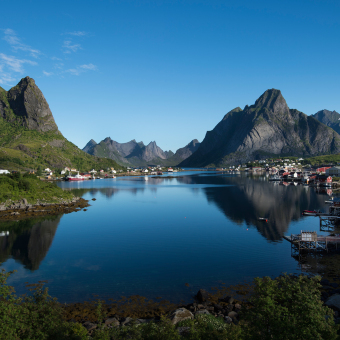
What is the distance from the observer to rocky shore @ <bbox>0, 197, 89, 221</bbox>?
62.0 metres

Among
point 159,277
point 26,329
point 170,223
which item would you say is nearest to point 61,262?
point 159,277

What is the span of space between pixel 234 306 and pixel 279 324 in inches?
439

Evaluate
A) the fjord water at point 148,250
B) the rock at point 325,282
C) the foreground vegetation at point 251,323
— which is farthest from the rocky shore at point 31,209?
the rock at point 325,282

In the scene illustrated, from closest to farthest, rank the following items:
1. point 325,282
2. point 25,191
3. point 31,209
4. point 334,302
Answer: point 334,302 → point 325,282 → point 31,209 → point 25,191

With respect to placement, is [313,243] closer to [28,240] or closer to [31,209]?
[28,240]

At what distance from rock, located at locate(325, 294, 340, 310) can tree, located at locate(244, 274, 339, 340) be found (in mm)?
10450

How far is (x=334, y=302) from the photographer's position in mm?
23156

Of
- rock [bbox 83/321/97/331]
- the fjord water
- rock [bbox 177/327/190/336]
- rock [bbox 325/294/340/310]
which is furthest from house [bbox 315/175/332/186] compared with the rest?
rock [bbox 83/321/97/331]

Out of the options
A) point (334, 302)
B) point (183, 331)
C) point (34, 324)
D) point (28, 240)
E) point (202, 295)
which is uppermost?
point (34, 324)

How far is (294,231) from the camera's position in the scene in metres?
49.9

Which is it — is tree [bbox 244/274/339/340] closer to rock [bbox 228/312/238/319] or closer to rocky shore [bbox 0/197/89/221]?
rock [bbox 228/312/238/319]

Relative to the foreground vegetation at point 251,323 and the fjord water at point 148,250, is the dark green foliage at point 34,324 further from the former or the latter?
the fjord water at point 148,250

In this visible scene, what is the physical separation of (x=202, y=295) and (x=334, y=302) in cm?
1117

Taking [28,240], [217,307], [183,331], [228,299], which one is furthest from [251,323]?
[28,240]
